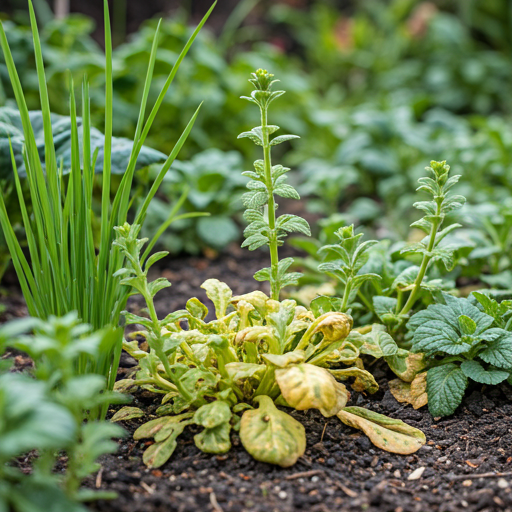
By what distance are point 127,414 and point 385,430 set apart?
71 centimetres

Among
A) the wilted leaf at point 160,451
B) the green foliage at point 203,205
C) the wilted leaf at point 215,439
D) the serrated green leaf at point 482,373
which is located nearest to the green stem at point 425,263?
the serrated green leaf at point 482,373

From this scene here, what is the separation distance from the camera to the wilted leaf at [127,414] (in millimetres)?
1426

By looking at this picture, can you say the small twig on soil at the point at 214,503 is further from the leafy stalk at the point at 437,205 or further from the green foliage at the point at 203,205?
the green foliage at the point at 203,205

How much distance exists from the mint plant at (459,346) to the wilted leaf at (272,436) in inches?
18.0

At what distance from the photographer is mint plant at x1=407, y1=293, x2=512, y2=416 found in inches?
59.6

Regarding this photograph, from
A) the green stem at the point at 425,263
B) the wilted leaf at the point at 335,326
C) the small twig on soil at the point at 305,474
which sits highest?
the green stem at the point at 425,263

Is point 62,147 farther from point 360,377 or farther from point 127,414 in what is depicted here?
point 360,377

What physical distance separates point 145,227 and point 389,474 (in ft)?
5.84

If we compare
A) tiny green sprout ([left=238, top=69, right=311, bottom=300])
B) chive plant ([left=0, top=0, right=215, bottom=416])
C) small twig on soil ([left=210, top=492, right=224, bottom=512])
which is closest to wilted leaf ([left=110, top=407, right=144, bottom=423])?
chive plant ([left=0, top=0, right=215, bottom=416])

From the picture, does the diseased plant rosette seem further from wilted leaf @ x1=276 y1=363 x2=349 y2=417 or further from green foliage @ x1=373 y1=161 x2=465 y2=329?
green foliage @ x1=373 y1=161 x2=465 y2=329

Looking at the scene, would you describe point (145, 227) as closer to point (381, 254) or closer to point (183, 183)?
point (183, 183)

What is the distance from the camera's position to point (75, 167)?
133 centimetres

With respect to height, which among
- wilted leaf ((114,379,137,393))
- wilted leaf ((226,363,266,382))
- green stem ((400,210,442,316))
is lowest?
wilted leaf ((114,379,137,393))

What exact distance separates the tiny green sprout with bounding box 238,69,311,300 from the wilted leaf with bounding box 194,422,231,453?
1.42 ft
